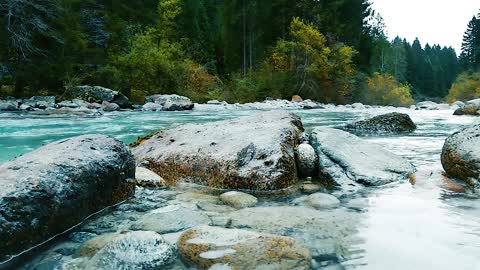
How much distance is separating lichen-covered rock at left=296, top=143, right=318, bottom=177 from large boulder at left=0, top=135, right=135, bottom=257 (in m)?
1.58

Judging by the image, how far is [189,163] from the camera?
3.77 m

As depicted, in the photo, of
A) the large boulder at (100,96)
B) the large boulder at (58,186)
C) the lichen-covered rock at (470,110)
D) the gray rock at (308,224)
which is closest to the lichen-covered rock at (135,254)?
the large boulder at (58,186)

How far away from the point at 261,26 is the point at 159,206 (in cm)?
3037

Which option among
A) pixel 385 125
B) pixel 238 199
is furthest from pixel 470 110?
pixel 238 199

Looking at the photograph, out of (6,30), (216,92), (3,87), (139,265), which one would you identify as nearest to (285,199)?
(139,265)

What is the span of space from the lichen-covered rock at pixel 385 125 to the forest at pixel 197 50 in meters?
13.2

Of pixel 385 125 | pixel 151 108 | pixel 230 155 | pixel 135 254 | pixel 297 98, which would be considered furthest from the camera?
pixel 297 98

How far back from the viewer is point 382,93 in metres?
33.7

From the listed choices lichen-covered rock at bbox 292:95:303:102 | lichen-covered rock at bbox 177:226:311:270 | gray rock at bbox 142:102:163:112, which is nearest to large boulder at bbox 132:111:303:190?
lichen-covered rock at bbox 177:226:311:270

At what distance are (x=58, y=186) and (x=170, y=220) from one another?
710 mm

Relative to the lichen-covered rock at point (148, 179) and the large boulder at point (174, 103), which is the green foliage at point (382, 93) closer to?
the large boulder at point (174, 103)

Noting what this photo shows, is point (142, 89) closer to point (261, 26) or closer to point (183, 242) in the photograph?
point (261, 26)

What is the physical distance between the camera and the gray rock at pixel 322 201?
2861 millimetres

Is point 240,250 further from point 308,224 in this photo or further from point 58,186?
point 58,186
